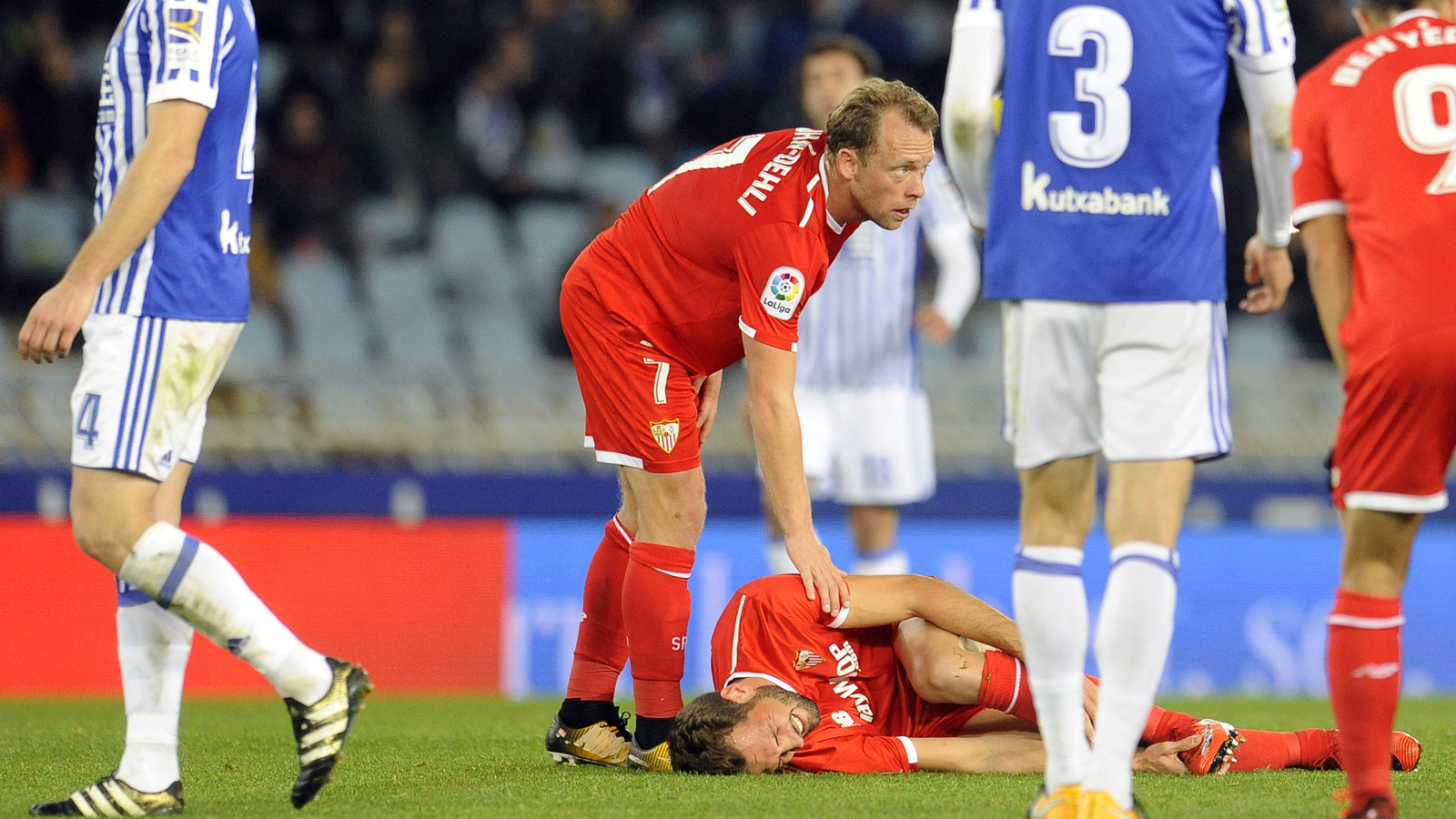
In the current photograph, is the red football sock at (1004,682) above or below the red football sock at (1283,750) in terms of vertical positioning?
above

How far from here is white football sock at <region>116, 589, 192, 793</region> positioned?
3566 millimetres

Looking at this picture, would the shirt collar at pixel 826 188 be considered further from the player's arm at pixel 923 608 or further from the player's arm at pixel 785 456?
the player's arm at pixel 923 608

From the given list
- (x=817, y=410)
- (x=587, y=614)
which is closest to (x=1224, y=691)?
(x=817, y=410)

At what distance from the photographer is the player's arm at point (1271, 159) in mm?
3342

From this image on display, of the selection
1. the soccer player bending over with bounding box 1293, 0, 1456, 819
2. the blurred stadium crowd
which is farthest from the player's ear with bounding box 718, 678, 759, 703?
the blurred stadium crowd

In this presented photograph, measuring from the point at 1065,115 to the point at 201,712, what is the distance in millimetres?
4751

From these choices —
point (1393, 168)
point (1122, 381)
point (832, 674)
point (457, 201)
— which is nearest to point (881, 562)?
point (832, 674)

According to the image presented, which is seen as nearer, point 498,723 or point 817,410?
point 498,723

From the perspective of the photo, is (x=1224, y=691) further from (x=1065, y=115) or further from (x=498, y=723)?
(x=1065, y=115)

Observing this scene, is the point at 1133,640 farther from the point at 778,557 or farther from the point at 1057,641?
the point at 778,557

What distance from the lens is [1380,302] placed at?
3.18m

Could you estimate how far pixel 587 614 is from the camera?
4812mm

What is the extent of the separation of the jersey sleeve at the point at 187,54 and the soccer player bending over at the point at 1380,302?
7.63ft

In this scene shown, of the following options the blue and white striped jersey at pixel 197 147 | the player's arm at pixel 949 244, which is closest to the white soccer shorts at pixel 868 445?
the player's arm at pixel 949 244
